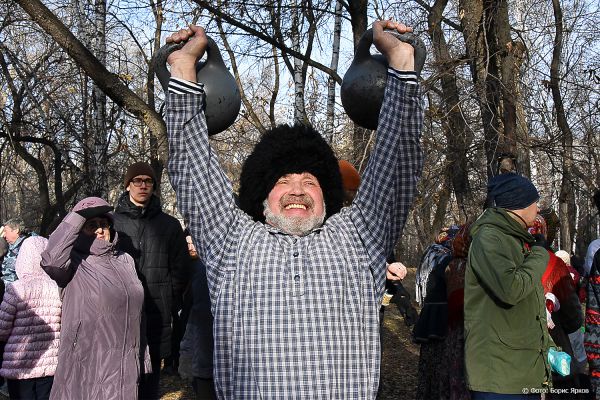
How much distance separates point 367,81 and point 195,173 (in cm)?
75

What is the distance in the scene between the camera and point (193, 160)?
2.43 meters

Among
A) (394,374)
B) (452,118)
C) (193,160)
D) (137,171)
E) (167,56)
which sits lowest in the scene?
(394,374)

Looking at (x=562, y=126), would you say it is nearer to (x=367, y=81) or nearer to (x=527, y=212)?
(x=527, y=212)

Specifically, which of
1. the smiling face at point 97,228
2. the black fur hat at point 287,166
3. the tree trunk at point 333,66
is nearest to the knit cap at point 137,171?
the smiling face at point 97,228

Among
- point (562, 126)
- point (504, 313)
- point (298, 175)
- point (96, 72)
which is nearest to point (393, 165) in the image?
point (298, 175)

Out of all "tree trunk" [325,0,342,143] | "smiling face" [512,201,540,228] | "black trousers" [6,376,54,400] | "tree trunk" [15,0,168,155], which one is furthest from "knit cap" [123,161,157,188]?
"tree trunk" [325,0,342,143]

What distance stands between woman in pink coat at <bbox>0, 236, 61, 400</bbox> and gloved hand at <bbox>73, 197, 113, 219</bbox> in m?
0.83

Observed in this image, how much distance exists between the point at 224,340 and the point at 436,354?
335 centimetres

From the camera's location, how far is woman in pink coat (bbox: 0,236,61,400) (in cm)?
471

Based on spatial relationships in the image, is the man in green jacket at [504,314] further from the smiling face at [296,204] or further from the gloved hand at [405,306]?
the gloved hand at [405,306]

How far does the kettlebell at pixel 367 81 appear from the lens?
8.00 ft

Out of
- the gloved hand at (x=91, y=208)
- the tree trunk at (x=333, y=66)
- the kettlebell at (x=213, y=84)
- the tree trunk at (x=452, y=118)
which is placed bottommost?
the gloved hand at (x=91, y=208)

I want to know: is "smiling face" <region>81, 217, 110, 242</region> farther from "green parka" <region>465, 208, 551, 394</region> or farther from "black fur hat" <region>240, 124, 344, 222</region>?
"green parka" <region>465, 208, 551, 394</region>

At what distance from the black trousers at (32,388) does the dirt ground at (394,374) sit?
2498mm
